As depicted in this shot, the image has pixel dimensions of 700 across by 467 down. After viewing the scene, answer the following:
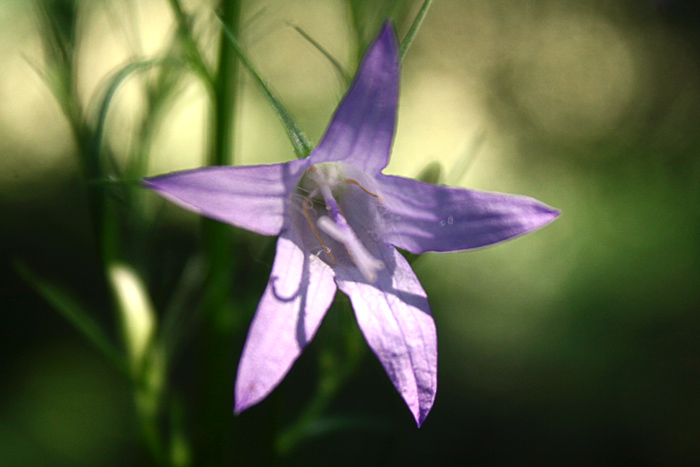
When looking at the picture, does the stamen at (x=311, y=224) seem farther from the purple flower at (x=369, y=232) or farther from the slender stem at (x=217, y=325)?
the slender stem at (x=217, y=325)

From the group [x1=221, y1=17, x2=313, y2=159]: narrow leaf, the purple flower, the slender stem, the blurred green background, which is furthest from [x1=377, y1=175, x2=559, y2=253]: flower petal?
the blurred green background

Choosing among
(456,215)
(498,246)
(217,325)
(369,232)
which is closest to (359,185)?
Answer: (369,232)

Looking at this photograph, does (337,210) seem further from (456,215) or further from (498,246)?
(498,246)

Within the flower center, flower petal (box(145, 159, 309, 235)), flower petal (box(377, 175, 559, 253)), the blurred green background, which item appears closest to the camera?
flower petal (box(145, 159, 309, 235))

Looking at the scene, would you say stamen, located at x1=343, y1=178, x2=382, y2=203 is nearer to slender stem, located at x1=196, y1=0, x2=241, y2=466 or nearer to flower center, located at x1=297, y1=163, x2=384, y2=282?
flower center, located at x1=297, y1=163, x2=384, y2=282

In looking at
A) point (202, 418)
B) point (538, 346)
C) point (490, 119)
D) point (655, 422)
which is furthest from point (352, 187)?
point (490, 119)

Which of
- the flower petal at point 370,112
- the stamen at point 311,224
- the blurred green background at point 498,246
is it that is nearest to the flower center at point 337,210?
the stamen at point 311,224
